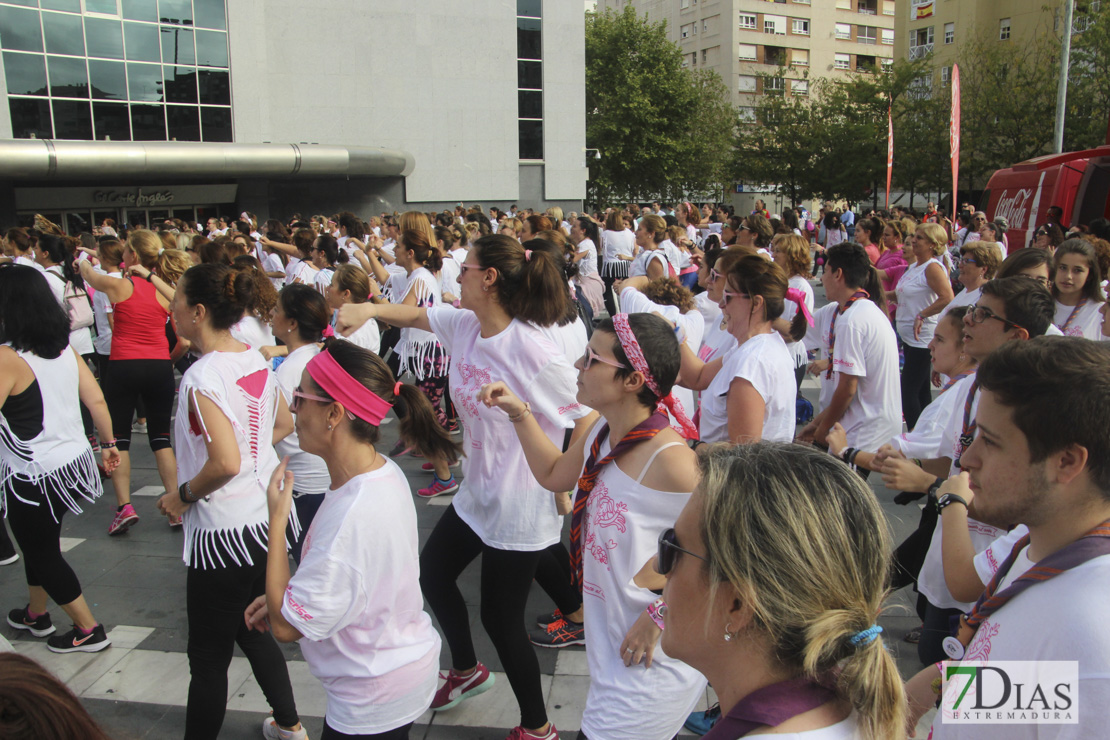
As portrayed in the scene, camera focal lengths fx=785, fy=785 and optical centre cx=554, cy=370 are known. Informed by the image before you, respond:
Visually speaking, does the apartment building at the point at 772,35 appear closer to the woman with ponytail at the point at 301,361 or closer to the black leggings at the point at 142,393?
the black leggings at the point at 142,393

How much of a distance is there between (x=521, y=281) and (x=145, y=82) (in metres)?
27.3

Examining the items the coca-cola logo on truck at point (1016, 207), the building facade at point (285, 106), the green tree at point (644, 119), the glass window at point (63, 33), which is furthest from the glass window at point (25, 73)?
the green tree at point (644, 119)

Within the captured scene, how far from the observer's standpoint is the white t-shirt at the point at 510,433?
3182mm

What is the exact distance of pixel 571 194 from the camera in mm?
34812

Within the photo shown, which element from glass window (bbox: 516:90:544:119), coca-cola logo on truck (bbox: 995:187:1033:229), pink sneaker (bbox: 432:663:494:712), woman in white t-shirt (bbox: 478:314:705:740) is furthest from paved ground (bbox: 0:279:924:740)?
glass window (bbox: 516:90:544:119)

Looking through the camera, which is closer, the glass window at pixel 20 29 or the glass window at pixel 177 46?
the glass window at pixel 20 29

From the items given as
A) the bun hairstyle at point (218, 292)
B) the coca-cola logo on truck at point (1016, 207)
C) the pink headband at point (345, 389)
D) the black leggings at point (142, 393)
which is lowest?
the black leggings at point (142, 393)

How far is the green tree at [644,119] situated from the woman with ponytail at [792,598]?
1776 inches

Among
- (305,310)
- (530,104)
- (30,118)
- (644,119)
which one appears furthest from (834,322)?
(644,119)

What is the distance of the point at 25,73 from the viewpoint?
23.4m

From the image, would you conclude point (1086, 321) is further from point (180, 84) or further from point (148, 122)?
point (180, 84)

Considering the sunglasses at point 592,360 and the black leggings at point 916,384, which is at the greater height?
the sunglasses at point 592,360

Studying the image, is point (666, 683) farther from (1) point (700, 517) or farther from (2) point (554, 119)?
(2) point (554, 119)

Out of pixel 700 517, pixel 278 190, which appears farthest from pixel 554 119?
pixel 700 517
